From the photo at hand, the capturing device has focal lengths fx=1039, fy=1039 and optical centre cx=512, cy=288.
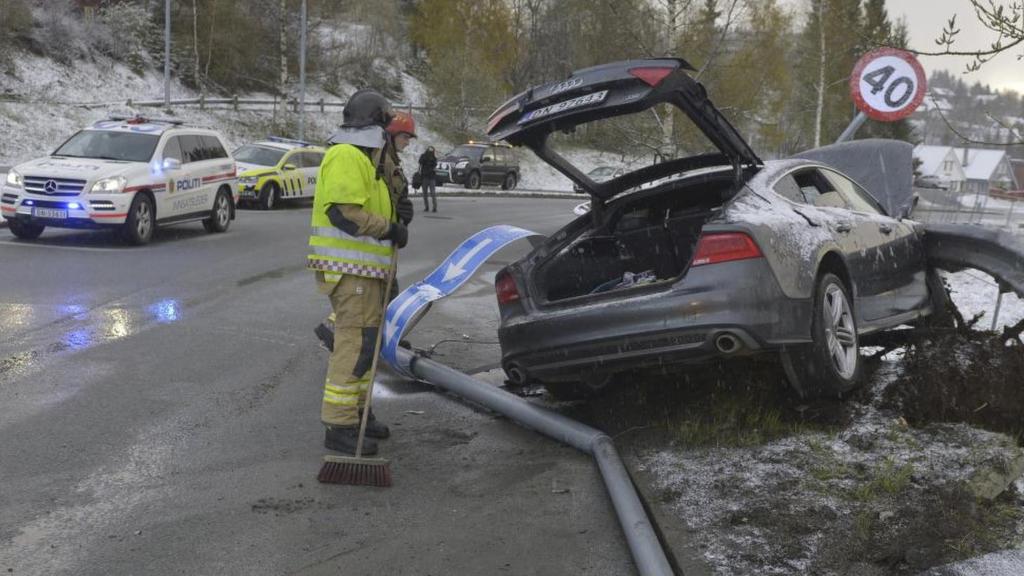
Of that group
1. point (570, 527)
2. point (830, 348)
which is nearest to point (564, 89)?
point (830, 348)

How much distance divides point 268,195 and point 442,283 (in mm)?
18320

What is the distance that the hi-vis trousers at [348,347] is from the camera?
541cm

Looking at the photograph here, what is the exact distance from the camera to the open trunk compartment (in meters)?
6.29

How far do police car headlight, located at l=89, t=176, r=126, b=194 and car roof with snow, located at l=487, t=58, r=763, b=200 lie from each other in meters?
10.2

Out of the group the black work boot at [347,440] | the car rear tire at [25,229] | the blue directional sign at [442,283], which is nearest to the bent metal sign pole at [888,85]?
the blue directional sign at [442,283]

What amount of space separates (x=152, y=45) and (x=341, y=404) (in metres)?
47.5

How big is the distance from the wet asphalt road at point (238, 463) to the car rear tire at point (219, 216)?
743 centimetres

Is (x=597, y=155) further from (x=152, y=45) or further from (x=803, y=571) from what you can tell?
(x=803, y=571)

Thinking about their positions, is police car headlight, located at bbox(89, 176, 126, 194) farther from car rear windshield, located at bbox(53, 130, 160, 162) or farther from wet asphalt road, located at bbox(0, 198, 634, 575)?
wet asphalt road, located at bbox(0, 198, 634, 575)

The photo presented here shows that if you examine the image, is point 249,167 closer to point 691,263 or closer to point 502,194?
point 502,194

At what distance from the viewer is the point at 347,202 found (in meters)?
5.29

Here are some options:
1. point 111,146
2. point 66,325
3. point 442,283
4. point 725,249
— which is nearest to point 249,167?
point 111,146

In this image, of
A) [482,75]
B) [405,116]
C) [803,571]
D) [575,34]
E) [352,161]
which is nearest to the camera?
[803,571]

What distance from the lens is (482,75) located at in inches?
2064
